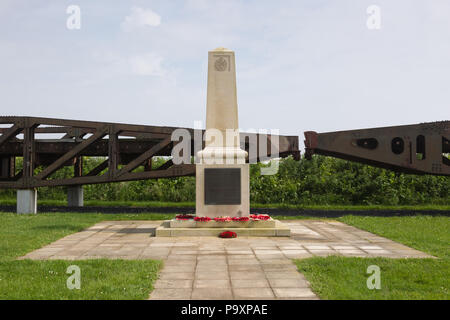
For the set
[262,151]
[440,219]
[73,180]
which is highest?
[262,151]

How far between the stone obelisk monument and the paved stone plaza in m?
1.40

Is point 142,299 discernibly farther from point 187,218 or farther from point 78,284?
point 187,218

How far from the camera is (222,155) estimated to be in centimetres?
1236

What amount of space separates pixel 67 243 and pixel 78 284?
4800 mm

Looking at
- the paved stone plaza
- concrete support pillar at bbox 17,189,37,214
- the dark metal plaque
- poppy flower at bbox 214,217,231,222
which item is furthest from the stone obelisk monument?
concrete support pillar at bbox 17,189,37,214

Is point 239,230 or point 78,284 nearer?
point 78,284

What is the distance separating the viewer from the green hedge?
1066 inches

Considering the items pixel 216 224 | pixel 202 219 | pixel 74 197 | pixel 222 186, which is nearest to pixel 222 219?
pixel 216 224

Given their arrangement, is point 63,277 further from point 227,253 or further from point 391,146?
point 391,146

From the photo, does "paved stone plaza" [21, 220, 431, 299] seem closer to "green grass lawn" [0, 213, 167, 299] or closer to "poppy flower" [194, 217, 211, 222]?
"green grass lawn" [0, 213, 167, 299]

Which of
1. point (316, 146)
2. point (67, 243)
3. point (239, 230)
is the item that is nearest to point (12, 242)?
point (67, 243)

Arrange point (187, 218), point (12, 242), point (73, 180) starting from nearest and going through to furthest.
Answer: point (12, 242) → point (187, 218) → point (73, 180)

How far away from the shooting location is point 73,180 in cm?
1928

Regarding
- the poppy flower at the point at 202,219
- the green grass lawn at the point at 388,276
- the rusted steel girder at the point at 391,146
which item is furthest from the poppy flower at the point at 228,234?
the rusted steel girder at the point at 391,146
